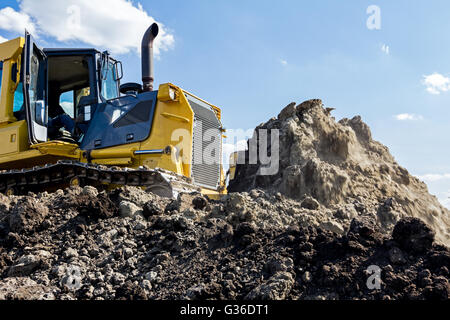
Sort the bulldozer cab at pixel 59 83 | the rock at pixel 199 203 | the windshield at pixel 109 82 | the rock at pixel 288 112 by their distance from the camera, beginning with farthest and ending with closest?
the rock at pixel 288 112 < the windshield at pixel 109 82 < the bulldozer cab at pixel 59 83 < the rock at pixel 199 203

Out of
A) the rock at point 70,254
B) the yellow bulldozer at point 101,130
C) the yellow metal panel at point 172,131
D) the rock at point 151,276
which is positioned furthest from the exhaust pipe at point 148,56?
the rock at point 151,276

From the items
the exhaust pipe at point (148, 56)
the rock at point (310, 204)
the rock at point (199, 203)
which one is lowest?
the rock at point (199, 203)

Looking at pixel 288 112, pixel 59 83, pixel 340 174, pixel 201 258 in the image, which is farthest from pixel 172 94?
pixel 201 258

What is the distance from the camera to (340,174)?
9.81m

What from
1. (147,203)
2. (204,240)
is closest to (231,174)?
(147,203)

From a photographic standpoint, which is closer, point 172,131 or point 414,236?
point 414,236

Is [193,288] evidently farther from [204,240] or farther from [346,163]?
[346,163]

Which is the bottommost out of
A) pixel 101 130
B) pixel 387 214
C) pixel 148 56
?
pixel 387 214

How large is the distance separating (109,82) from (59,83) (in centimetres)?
148

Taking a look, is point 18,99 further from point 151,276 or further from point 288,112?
point 151,276

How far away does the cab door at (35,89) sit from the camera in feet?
29.3

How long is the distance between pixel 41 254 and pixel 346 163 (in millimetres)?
7733

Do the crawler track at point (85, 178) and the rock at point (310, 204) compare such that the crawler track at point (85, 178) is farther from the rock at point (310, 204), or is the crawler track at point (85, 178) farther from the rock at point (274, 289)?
the rock at point (274, 289)

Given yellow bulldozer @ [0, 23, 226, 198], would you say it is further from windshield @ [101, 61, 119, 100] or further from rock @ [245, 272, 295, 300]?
rock @ [245, 272, 295, 300]
